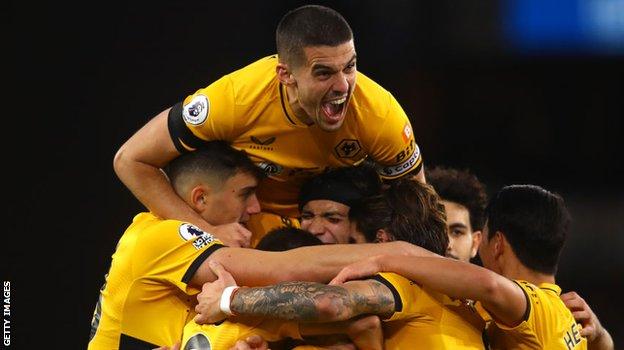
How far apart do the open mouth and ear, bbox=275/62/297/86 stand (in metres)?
0.16

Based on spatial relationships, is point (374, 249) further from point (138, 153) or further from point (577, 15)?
point (577, 15)

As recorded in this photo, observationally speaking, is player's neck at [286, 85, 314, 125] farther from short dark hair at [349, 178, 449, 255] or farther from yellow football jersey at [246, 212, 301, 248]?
yellow football jersey at [246, 212, 301, 248]

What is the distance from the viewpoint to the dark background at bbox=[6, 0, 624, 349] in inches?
277

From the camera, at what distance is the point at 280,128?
15.3 feet

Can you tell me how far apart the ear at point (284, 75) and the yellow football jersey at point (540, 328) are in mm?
1191

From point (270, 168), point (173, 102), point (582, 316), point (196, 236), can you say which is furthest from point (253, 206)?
point (173, 102)

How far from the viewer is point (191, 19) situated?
7.58 meters

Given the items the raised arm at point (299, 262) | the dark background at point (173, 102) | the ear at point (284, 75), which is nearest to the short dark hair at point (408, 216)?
the raised arm at point (299, 262)

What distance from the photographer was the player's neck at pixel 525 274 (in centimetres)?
446

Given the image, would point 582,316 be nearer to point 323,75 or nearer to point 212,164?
point 323,75

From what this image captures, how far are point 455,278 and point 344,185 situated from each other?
3.22 feet

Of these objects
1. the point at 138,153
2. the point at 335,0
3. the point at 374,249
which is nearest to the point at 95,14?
the point at 335,0

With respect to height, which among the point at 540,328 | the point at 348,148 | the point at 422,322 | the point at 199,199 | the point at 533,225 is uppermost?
the point at 348,148
